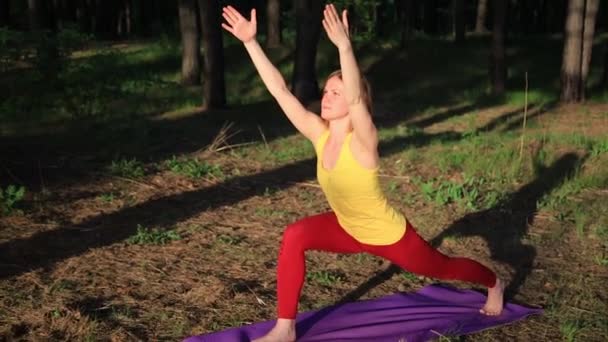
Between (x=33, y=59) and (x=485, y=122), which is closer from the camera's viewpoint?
(x=33, y=59)

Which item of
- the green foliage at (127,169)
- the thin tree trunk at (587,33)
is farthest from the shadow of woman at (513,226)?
the thin tree trunk at (587,33)

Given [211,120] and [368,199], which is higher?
[368,199]

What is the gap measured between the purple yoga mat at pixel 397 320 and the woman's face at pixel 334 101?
1385 mm

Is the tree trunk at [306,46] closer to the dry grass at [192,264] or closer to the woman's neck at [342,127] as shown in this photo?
the dry grass at [192,264]

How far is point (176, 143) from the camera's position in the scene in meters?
10.2

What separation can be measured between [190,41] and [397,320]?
41.2 ft

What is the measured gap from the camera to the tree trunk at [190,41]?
50.6ft

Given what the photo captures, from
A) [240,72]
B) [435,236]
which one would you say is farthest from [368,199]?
[240,72]

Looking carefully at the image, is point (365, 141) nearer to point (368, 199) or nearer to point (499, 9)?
point (368, 199)

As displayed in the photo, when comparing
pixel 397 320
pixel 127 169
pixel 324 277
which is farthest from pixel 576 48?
pixel 397 320

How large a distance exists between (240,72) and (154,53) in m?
4.12

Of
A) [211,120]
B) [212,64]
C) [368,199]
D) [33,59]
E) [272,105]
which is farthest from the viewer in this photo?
[272,105]

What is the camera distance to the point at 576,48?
46.9 feet

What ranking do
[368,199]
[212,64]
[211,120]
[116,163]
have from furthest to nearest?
[212,64], [211,120], [116,163], [368,199]
